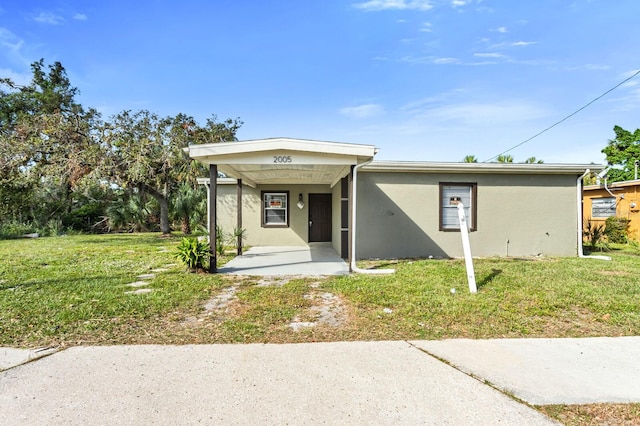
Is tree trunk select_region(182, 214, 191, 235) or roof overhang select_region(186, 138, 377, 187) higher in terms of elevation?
roof overhang select_region(186, 138, 377, 187)

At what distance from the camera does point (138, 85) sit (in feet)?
49.5

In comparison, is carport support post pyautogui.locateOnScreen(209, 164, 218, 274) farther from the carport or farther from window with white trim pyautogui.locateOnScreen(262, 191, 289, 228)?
window with white trim pyautogui.locateOnScreen(262, 191, 289, 228)

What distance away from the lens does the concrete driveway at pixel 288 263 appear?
7482 millimetres

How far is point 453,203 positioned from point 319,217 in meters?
4.96

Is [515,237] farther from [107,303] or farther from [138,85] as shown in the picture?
[138,85]

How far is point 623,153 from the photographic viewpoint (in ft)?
76.8

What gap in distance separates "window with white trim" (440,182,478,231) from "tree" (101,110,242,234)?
10.2m

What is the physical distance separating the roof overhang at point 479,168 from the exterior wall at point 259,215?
379 centimetres

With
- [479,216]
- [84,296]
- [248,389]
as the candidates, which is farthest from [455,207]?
[84,296]

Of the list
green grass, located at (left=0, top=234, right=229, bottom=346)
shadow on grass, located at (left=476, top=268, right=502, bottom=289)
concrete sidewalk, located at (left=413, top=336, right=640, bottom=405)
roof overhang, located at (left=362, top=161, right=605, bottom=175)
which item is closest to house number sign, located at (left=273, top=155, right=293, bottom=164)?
green grass, located at (left=0, top=234, right=229, bottom=346)

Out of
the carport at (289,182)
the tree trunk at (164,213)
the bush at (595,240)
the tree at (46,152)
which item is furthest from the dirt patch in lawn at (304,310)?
the tree at (46,152)

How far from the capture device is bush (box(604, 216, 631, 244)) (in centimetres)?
1292

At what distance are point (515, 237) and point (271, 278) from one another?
24.3ft

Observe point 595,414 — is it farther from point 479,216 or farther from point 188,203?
point 188,203
